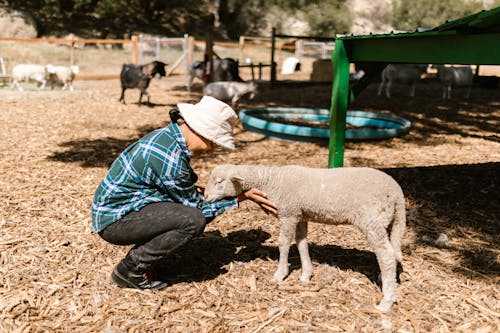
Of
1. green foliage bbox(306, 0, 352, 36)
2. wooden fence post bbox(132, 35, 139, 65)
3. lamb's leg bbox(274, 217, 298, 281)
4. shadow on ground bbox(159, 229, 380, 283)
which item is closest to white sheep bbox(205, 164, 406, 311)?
lamb's leg bbox(274, 217, 298, 281)

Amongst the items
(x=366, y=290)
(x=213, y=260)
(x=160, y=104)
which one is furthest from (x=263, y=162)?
(x=160, y=104)

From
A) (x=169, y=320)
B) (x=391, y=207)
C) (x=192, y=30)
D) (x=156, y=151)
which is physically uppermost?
(x=192, y=30)

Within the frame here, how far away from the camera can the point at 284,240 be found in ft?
11.9

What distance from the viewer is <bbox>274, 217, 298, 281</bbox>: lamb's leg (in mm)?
3539

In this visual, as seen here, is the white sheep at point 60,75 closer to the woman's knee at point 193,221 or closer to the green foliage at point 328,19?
the woman's knee at point 193,221

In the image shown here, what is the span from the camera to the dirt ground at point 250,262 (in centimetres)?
328

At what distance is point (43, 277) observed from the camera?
12.5ft

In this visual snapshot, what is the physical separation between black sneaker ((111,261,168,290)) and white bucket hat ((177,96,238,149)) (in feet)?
3.79

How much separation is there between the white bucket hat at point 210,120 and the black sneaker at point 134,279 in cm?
116

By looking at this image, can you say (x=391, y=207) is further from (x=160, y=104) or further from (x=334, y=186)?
(x=160, y=104)

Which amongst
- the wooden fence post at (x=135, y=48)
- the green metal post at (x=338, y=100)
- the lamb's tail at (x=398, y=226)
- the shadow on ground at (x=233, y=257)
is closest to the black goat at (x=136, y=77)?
the wooden fence post at (x=135, y=48)

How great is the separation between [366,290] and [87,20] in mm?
35362

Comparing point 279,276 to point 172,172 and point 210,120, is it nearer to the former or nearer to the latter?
point 172,172

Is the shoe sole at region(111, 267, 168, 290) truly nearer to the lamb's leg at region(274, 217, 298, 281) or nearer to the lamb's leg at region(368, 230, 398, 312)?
the lamb's leg at region(274, 217, 298, 281)
